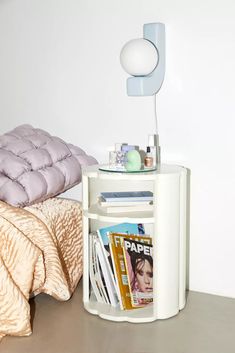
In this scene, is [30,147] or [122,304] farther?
[30,147]

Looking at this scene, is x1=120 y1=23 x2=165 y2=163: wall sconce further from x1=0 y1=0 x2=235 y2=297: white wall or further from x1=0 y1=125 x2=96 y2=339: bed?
x1=0 y1=125 x2=96 y2=339: bed

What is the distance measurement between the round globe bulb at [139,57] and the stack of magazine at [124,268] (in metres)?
0.65

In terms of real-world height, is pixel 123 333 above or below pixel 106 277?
below

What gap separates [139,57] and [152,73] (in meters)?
0.13

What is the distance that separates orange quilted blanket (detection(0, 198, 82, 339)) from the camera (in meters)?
1.62

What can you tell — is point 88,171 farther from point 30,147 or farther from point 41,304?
point 41,304

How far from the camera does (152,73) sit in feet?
6.60

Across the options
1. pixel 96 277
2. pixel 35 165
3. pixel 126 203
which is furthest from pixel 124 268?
pixel 35 165

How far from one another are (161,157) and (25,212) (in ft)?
2.14

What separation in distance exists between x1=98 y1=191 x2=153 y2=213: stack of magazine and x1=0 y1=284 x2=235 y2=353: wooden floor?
0.41 meters

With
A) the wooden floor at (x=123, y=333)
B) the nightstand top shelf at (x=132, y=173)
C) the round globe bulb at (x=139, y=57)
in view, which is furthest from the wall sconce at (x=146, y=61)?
the wooden floor at (x=123, y=333)

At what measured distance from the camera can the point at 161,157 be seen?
2111 mm

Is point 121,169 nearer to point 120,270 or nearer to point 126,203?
point 126,203

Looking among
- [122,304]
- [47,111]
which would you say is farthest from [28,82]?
[122,304]
